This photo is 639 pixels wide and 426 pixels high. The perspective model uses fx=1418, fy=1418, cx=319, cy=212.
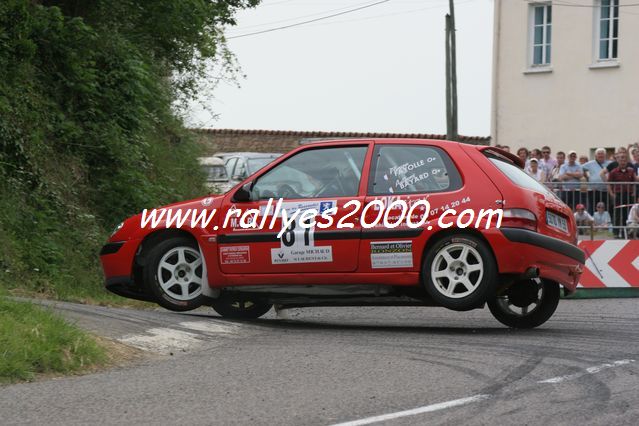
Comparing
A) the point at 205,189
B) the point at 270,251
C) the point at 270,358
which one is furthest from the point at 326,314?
the point at 205,189

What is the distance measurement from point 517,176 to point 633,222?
8.23 meters

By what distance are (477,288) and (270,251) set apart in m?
1.85

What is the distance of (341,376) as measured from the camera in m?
8.84

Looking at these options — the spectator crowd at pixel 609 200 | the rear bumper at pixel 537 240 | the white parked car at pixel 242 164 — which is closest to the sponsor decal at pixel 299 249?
the rear bumper at pixel 537 240

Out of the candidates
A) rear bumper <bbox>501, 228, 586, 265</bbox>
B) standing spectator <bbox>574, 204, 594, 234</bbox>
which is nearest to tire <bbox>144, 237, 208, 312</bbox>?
rear bumper <bbox>501, 228, 586, 265</bbox>

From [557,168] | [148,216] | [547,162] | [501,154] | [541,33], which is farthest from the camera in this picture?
[541,33]

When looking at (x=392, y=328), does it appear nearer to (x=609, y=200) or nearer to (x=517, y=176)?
(x=517, y=176)

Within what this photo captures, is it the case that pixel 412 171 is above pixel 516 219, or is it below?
above

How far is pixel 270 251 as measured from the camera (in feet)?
40.3

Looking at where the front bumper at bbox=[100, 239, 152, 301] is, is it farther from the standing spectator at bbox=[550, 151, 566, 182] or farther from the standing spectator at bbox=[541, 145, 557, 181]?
the standing spectator at bbox=[541, 145, 557, 181]

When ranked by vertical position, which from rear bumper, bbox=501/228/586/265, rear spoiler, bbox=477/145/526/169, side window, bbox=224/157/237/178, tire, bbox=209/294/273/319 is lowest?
tire, bbox=209/294/273/319

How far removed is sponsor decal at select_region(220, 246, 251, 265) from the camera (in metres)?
12.4

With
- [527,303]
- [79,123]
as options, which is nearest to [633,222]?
[79,123]

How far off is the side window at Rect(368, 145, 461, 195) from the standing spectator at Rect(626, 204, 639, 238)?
8.51 metres
